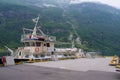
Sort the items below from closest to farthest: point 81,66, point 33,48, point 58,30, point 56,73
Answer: point 56,73
point 81,66
point 33,48
point 58,30

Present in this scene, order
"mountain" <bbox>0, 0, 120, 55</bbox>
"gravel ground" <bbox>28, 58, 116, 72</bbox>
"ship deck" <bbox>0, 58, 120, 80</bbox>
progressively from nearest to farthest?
"ship deck" <bbox>0, 58, 120, 80</bbox>
"gravel ground" <bbox>28, 58, 116, 72</bbox>
"mountain" <bbox>0, 0, 120, 55</bbox>

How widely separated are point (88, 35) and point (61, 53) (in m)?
115

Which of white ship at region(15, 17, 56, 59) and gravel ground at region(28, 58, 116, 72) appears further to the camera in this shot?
white ship at region(15, 17, 56, 59)

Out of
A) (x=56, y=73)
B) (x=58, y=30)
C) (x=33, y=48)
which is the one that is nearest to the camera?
(x=56, y=73)

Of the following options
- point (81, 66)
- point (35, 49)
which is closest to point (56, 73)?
point (81, 66)

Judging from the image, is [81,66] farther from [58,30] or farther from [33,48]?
[58,30]

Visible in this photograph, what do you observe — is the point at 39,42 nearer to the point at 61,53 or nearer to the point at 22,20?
the point at 61,53

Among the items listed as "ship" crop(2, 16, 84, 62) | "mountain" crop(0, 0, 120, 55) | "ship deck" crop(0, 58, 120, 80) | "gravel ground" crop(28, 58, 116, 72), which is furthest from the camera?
"mountain" crop(0, 0, 120, 55)

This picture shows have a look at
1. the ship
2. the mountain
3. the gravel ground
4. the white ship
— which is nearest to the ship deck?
the gravel ground

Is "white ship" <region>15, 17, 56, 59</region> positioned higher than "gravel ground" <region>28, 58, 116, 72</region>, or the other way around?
"white ship" <region>15, 17, 56, 59</region>

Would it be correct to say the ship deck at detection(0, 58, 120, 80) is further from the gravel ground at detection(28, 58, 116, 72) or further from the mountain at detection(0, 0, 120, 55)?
the mountain at detection(0, 0, 120, 55)

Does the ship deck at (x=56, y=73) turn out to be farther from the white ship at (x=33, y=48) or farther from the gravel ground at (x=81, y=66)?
the white ship at (x=33, y=48)

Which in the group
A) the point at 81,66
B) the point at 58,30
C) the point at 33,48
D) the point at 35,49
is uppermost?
the point at 58,30

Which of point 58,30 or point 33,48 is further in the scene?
point 58,30
